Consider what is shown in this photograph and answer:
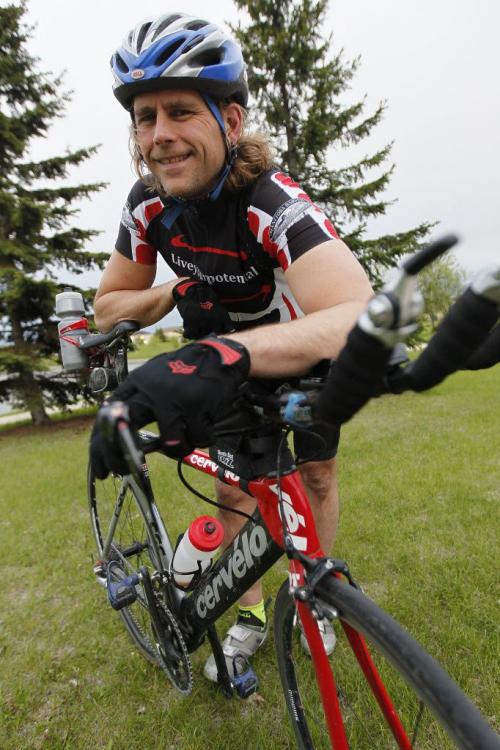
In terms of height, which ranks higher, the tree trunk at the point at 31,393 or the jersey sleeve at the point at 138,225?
the jersey sleeve at the point at 138,225

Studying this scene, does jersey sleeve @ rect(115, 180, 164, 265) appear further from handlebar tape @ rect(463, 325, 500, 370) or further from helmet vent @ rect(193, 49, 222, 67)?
handlebar tape @ rect(463, 325, 500, 370)

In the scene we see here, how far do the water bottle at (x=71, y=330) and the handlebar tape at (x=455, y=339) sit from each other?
1730 millimetres

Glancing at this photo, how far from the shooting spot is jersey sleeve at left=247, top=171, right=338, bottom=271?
1549 millimetres

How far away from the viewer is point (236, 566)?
188 cm

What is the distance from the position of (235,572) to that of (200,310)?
1.05m

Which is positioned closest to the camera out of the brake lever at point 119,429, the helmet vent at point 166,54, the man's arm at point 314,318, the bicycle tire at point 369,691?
the brake lever at point 119,429

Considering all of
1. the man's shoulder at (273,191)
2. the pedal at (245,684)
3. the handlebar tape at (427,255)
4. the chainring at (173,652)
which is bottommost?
the pedal at (245,684)

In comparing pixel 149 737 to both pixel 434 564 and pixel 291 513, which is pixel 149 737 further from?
pixel 434 564

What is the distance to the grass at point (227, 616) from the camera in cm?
221

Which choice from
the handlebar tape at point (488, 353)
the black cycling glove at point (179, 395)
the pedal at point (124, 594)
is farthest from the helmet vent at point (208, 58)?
the pedal at point (124, 594)

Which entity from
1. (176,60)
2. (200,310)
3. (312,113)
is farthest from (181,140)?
(312,113)

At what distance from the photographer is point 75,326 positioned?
2213 millimetres

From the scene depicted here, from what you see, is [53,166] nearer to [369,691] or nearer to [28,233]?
[28,233]

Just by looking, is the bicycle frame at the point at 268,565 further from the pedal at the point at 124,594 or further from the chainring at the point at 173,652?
the pedal at the point at 124,594
